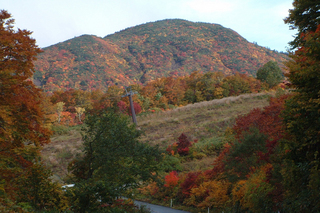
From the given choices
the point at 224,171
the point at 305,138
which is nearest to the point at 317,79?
the point at 305,138

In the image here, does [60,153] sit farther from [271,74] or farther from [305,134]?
[271,74]

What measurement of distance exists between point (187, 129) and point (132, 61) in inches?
5267

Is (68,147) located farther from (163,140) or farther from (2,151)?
(2,151)

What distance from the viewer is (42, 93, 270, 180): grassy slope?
1206 inches

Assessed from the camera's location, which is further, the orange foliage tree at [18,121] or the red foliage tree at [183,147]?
the red foliage tree at [183,147]

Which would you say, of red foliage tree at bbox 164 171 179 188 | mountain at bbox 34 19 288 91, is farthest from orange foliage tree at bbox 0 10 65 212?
mountain at bbox 34 19 288 91

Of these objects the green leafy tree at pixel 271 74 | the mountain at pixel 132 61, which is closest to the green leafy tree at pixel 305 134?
the green leafy tree at pixel 271 74

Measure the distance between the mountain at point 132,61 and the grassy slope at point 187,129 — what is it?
74.6 metres

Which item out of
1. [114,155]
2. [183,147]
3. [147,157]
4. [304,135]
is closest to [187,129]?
[183,147]

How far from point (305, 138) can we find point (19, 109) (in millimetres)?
10597

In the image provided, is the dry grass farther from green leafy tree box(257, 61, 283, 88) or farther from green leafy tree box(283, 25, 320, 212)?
green leafy tree box(257, 61, 283, 88)

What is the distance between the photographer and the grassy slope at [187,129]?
3064 centimetres

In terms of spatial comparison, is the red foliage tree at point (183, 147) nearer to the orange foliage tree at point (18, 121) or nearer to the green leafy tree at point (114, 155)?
the green leafy tree at point (114, 155)

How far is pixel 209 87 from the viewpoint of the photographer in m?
73.1
